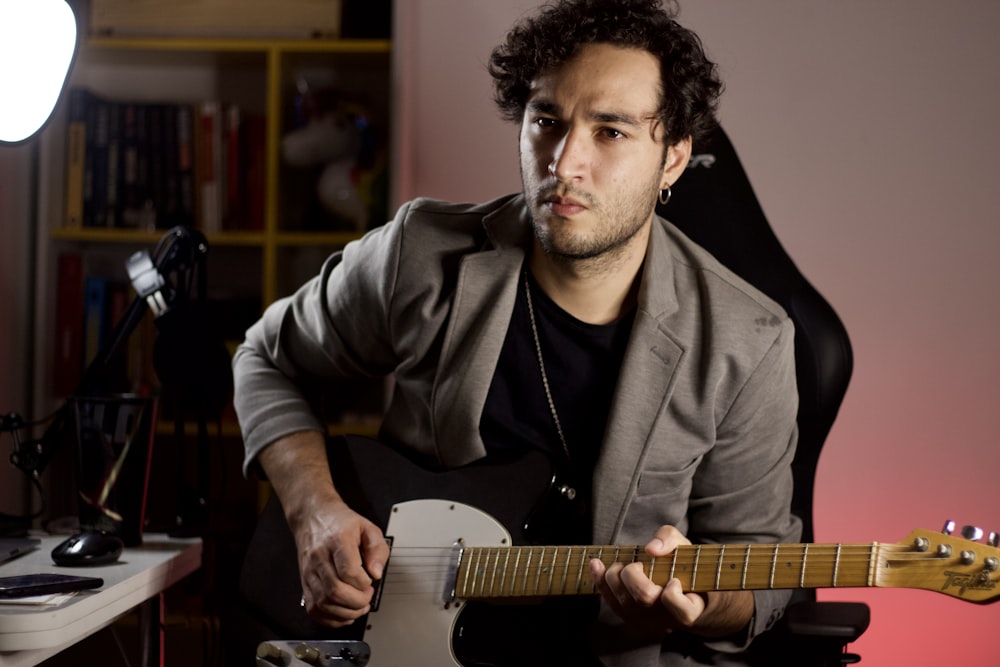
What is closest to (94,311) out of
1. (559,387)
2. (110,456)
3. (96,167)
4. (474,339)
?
(96,167)

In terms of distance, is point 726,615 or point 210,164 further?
point 210,164

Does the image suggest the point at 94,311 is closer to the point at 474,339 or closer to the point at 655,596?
A: the point at 474,339

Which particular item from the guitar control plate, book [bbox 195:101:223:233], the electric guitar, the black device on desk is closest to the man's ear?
the electric guitar

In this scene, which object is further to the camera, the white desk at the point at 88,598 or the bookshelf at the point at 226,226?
the bookshelf at the point at 226,226

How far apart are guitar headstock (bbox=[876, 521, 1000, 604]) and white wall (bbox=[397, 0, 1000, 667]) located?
742 mm

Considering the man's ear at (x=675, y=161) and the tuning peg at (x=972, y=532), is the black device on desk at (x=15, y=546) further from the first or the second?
the tuning peg at (x=972, y=532)

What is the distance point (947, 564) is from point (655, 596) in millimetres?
343

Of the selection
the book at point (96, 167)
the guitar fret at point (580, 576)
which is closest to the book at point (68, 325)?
the book at point (96, 167)

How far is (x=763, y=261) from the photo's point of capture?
1.71m

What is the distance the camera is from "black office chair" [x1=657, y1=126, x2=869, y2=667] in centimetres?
163

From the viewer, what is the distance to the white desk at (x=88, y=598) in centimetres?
108

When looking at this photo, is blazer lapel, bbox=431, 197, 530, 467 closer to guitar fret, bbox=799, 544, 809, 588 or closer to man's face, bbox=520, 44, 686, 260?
man's face, bbox=520, 44, 686, 260

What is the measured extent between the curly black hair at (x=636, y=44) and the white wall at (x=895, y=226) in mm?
257

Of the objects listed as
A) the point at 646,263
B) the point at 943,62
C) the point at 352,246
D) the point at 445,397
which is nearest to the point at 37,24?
the point at 352,246
